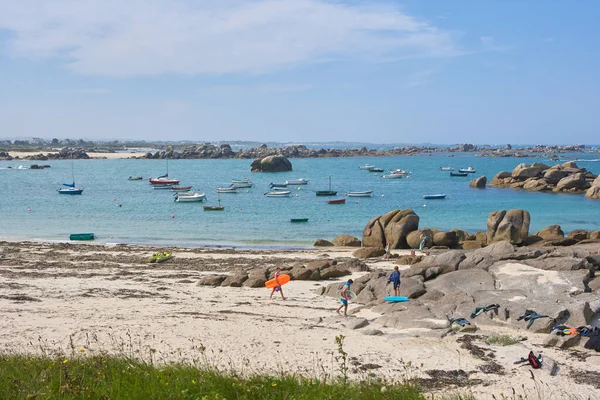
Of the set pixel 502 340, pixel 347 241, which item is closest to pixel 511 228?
pixel 347 241

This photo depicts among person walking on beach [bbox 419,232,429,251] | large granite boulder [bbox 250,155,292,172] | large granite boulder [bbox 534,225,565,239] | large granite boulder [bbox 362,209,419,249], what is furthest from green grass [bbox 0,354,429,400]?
large granite boulder [bbox 250,155,292,172]

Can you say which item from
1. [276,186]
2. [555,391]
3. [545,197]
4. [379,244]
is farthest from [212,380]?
[276,186]

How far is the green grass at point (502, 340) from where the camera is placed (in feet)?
49.4

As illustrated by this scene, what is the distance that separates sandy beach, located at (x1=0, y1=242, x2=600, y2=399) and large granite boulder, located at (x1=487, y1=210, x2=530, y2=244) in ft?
55.4

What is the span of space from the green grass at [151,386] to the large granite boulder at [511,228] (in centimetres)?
2916

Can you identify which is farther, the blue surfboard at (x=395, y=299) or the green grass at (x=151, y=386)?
the blue surfboard at (x=395, y=299)

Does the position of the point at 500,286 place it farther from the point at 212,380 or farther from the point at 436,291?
the point at 212,380

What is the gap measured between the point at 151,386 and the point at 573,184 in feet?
257

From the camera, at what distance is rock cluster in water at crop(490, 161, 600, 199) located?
3002 inches

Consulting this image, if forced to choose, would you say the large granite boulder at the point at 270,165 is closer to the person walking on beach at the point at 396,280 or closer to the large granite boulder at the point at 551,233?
the large granite boulder at the point at 551,233

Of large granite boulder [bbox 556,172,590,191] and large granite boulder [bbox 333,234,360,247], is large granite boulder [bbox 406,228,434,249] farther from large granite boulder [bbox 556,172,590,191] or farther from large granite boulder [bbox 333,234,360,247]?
large granite boulder [bbox 556,172,590,191]

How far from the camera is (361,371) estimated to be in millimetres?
12875

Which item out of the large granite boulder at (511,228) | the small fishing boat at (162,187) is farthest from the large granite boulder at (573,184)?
the small fishing boat at (162,187)

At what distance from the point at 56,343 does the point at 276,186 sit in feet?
242
